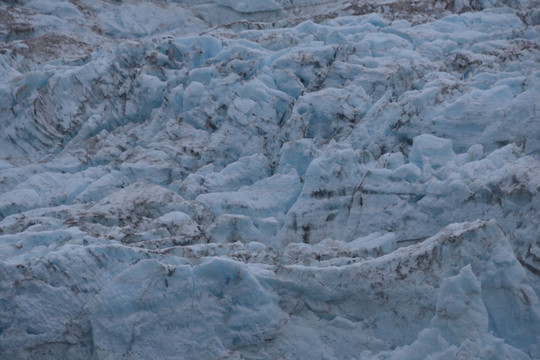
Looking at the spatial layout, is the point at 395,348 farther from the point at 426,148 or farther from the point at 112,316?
the point at 426,148

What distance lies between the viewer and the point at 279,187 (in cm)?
752

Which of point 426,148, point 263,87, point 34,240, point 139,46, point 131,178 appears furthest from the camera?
point 139,46

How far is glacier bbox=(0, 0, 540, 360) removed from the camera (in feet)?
15.7

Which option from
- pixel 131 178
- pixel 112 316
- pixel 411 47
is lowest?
A: pixel 131 178

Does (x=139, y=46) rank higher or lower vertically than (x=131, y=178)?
higher

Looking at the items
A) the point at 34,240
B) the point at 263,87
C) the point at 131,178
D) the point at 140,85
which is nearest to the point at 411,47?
the point at 263,87

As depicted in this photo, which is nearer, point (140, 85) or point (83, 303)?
point (83, 303)

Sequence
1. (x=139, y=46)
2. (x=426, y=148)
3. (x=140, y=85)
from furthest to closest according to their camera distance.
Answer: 1. (x=139, y=46)
2. (x=140, y=85)
3. (x=426, y=148)

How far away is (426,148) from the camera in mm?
7164

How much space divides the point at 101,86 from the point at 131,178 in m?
2.62

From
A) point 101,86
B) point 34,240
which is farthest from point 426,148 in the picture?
point 101,86

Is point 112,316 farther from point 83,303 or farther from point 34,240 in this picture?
point 34,240

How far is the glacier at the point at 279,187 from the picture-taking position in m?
4.79

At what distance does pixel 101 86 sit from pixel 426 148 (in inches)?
240
